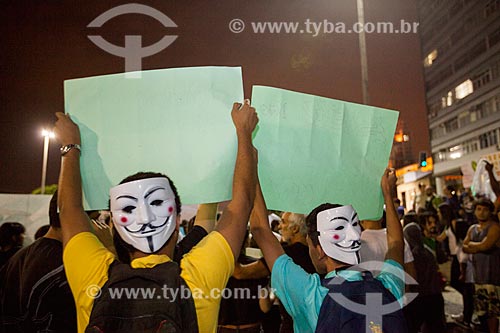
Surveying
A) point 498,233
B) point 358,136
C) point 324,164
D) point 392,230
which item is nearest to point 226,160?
point 324,164

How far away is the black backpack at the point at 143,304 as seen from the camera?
64.8 inches

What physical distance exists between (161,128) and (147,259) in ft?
2.63

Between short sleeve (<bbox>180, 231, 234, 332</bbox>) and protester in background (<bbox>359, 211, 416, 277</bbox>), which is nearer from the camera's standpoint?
short sleeve (<bbox>180, 231, 234, 332</bbox>)

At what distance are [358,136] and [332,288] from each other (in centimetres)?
98

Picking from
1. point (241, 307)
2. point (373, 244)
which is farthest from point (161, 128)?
point (241, 307)

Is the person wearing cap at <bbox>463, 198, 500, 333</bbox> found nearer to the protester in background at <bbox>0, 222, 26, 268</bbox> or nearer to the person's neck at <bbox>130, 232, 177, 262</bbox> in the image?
the person's neck at <bbox>130, 232, 177, 262</bbox>

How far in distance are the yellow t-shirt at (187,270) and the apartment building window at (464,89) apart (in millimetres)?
61205

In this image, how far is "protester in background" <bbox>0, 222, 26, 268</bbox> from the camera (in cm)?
451

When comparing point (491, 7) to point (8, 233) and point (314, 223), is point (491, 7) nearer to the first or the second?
point (8, 233)

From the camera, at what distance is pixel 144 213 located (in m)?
1.83

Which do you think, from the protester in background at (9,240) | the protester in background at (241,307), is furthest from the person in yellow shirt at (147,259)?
the protester in background at (9,240)

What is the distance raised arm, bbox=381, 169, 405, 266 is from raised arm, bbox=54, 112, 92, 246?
1724mm

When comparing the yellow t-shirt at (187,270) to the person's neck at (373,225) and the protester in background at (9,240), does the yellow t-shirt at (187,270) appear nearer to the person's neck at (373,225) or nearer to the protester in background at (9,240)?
the person's neck at (373,225)

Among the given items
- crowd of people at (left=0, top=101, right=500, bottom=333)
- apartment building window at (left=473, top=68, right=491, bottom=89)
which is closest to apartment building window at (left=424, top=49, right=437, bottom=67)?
apartment building window at (left=473, top=68, right=491, bottom=89)
